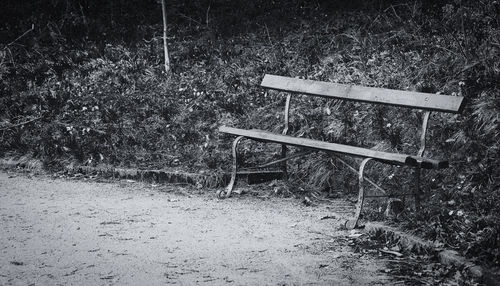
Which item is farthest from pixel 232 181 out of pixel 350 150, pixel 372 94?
pixel 372 94

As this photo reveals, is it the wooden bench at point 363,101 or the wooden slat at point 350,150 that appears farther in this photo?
the wooden bench at point 363,101

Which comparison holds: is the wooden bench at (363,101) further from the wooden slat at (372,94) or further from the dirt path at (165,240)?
the dirt path at (165,240)

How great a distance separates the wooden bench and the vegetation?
0.44m

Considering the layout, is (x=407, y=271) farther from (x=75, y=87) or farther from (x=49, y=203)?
(x=75, y=87)

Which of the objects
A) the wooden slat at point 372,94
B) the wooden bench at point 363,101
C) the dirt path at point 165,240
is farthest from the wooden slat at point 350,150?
the dirt path at point 165,240

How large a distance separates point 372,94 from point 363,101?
0.43 feet

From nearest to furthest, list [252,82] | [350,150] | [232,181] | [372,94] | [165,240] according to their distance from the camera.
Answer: [165,240]
[350,150]
[372,94]
[232,181]
[252,82]

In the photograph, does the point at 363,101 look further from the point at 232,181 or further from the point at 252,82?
the point at 252,82

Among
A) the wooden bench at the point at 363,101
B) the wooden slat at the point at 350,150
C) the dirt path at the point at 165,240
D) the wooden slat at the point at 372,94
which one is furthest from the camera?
the wooden slat at the point at 372,94

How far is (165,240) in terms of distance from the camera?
14.6 feet

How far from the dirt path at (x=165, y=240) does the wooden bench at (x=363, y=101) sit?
0.55 m

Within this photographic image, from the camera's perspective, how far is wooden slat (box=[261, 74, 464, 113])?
475cm

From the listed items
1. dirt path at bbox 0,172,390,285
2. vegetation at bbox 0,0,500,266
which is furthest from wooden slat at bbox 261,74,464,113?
dirt path at bbox 0,172,390,285

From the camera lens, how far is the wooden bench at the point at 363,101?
15.1 feet
